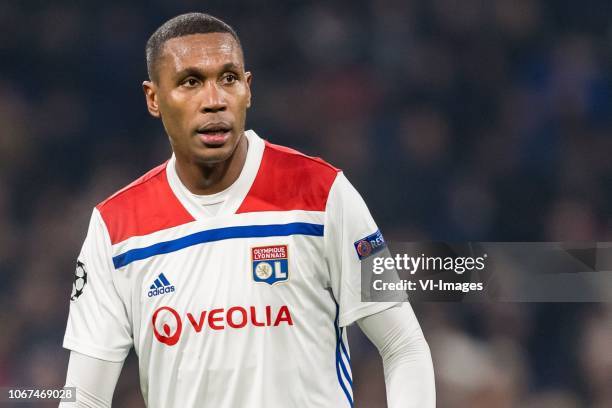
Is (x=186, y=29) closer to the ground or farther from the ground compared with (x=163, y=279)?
farther from the ground

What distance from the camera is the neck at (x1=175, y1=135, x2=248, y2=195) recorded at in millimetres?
2439

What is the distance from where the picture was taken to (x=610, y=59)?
409 centimetres

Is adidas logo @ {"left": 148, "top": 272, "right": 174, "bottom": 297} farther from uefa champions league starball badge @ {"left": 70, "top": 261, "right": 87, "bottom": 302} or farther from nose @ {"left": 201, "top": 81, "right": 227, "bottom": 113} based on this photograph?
nose @ {"left": 201, "top": 81, "right": 227, "bottom": 113}

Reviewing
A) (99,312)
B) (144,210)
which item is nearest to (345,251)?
(144,210)

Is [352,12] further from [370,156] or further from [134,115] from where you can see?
[134,115]

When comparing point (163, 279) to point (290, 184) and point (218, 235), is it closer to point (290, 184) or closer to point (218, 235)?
point (218, 235)

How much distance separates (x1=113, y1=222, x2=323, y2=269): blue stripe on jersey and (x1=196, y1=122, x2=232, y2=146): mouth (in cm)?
21

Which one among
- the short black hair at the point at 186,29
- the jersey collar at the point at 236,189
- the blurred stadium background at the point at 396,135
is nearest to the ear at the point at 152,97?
the short black hair at the point at 186,29

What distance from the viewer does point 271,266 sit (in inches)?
92.4

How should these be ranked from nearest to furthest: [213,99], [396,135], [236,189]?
1. [213,99]
2. [236,189]
3. [396,135]

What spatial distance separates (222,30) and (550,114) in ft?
6.93

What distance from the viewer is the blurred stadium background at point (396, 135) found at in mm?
3883

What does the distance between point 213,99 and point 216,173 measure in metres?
0.21

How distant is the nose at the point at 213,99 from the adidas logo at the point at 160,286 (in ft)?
1.36
